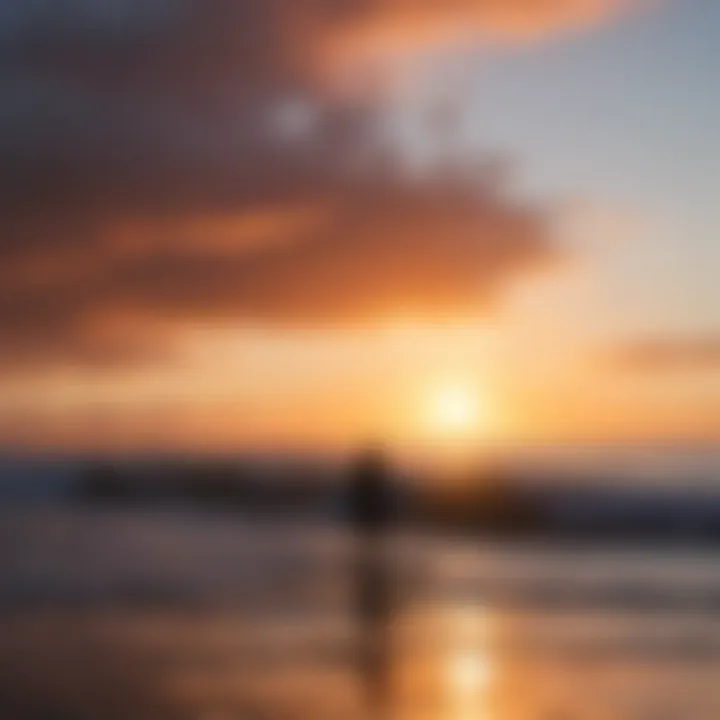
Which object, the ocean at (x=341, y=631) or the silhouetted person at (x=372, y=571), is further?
the silhouetted person at (x=372, y=571)

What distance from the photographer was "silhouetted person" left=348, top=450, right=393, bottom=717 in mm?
5270

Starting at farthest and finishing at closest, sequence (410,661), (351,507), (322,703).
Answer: (351,507), (410,661), (322,703)

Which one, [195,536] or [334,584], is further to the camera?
[195,536]

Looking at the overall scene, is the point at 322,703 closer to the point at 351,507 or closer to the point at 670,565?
the point at 670,565

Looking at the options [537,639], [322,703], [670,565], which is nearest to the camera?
[322,703]

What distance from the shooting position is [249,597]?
22.6ft

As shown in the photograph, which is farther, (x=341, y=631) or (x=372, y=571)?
(x=372, y=571)

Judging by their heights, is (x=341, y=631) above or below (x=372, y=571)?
below

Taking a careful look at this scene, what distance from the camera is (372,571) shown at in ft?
25.6

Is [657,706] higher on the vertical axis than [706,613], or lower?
lower

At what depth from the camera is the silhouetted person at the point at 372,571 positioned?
17.3ft

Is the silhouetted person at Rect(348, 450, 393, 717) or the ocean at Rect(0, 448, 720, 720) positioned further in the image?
the silhouetted person at Rect(348, 450, 393, 717)

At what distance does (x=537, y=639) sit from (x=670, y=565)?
99.7 inches

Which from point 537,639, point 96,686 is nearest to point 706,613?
point 537,639
